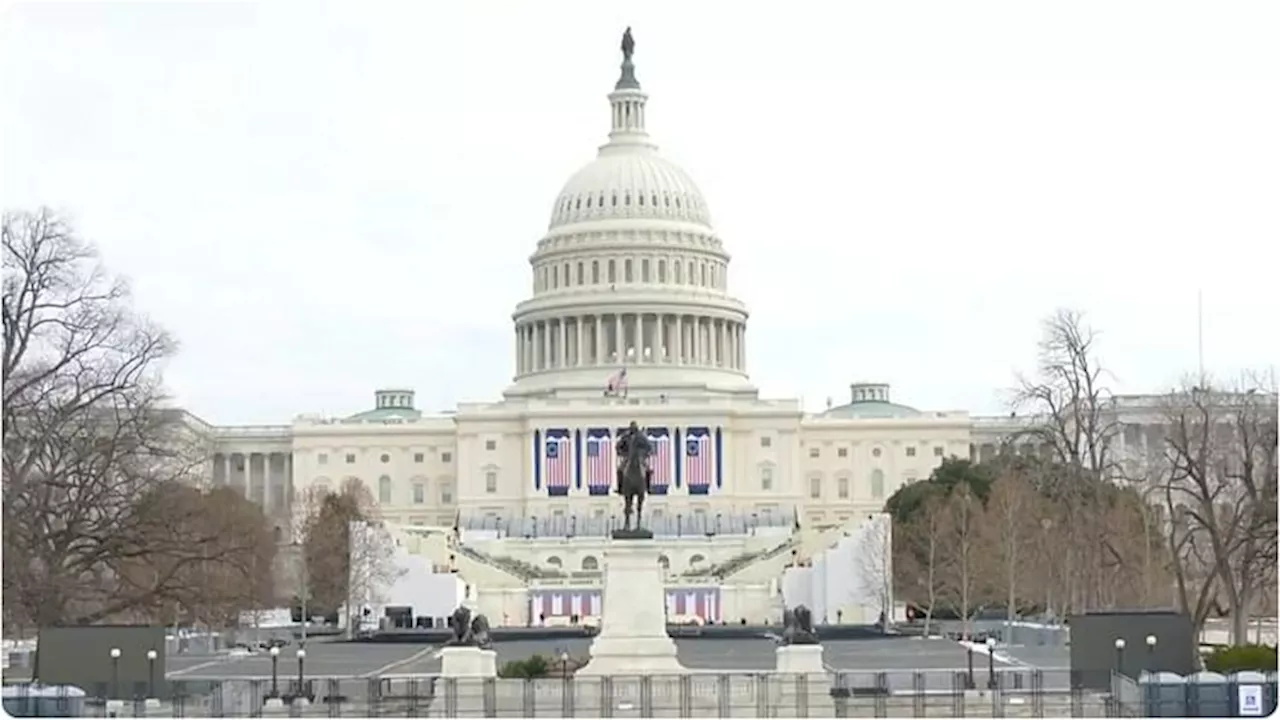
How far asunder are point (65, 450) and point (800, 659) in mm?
15143

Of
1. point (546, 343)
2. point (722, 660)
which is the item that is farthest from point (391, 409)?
point (722, 660)

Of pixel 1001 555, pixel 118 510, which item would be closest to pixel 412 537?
pixel 1001 555

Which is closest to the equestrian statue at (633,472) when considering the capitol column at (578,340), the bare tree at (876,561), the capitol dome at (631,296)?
the bare tree at (876,561)

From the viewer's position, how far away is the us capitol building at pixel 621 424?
14950cm

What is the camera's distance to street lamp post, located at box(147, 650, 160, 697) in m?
39.7

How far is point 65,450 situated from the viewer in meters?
46.1

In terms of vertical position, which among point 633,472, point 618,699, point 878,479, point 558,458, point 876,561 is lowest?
point 618,699

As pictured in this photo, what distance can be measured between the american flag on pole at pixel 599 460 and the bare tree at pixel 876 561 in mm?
45858

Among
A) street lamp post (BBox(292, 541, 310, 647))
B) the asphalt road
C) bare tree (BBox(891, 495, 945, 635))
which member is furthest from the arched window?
the asphalt road

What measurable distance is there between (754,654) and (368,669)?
12.0 meters

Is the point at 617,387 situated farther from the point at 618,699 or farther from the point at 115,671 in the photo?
the point at 115,671

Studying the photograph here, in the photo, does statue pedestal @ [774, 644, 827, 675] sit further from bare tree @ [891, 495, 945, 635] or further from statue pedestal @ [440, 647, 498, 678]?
bare tree @ [891, 495, 945, 635]

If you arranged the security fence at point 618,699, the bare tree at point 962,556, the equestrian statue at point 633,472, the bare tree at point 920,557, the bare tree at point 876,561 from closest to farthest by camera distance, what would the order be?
1. the security fence at point 618,699
2. the equestrian statue at point 633,472
3. the bare tree at point 962,556
4. the bare tree at point 920,557
5. the bare tree at point 876,561

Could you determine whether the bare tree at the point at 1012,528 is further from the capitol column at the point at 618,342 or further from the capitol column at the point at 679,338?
the capitol column at the point at 618,342
